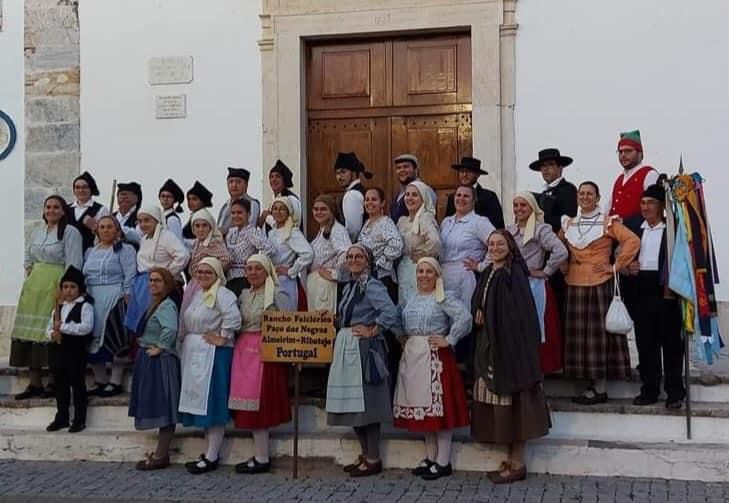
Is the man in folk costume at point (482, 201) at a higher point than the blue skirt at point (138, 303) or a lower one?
higher

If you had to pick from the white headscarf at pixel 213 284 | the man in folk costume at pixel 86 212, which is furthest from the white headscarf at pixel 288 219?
the man in folk costume at pixel 86 212

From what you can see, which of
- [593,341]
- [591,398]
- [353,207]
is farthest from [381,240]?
[591,398]

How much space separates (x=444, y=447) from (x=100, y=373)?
2.98m

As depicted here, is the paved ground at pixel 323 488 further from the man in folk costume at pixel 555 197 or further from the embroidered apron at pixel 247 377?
the man in folk costume at pixel 555 197

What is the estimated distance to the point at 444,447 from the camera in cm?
632

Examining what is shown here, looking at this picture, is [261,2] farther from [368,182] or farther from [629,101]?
[629,101]

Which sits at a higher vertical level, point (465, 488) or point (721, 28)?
point (721, 28)

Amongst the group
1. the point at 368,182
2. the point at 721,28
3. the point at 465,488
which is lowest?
the point at 465,488

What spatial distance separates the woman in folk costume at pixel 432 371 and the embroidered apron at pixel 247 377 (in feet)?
3.18

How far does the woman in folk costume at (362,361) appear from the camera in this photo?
6.20m

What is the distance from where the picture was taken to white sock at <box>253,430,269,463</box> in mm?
6551

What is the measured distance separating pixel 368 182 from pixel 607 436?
386 centimetres

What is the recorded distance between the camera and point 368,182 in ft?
30.9

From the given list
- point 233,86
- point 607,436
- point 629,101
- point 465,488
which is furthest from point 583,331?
point 233,86
